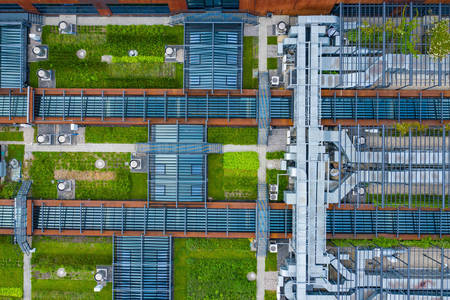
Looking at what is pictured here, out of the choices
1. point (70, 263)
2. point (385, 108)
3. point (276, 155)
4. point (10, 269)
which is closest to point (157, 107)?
point (276, 155)

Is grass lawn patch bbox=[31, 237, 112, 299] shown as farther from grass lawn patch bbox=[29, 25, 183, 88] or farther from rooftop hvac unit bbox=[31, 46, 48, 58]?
rooftop hvac unit bbox=[31, 46, 48, 58]

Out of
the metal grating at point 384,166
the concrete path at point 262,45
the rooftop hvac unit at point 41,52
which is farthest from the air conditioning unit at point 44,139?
the metal grating at point 384,166

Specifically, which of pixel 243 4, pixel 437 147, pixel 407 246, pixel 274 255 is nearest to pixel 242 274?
pixel 274 255

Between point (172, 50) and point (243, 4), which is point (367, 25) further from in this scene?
point (172, 50)

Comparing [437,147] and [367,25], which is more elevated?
[367,25]

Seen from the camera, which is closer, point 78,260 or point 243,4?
point 243,4
